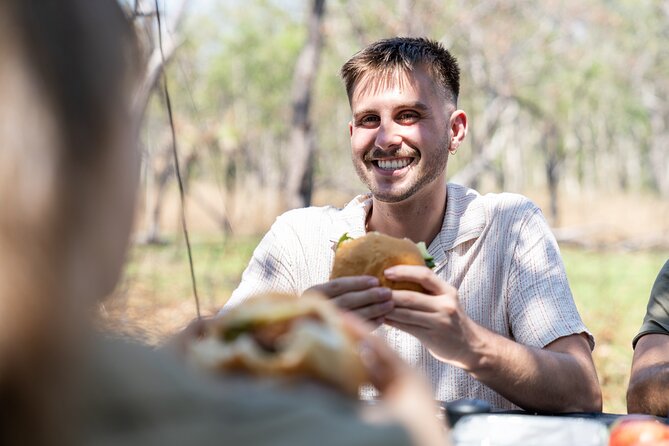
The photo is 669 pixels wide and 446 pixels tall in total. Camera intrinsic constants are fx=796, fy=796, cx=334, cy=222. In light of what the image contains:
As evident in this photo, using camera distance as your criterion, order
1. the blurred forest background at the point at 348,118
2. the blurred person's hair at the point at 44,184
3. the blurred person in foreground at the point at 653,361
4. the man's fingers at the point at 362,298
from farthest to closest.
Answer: the blurred forest background at the point at 348,118 → the blurred person in foreground at the point at 653,361 → the man's fingers at the point at 362,298 → the blurred person's hair at the point at 44,184

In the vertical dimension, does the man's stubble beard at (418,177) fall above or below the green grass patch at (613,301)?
above

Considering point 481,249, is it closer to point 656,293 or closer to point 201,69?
point 656,293

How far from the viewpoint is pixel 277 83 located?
3709 cm

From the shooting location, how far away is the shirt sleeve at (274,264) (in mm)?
2951

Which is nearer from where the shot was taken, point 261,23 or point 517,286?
point 517,286

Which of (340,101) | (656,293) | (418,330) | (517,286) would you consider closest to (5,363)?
(418,330)

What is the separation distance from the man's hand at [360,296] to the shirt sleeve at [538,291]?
31.9 inches

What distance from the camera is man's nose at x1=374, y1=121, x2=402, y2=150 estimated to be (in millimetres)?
3098

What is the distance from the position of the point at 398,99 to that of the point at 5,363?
255 cm

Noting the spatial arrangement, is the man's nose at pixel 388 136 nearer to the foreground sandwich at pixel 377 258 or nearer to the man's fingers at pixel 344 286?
the foreground sandwich at pixel 377 258

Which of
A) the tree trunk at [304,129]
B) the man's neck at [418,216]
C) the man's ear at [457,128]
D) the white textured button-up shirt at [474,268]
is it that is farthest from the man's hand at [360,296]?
the tree trunk at [304,129]

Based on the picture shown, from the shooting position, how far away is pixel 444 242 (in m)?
3.02

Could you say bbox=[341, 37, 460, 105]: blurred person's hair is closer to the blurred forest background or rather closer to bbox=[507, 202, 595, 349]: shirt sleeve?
the blurred forest background

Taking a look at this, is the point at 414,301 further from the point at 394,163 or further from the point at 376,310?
the point at 394,163
